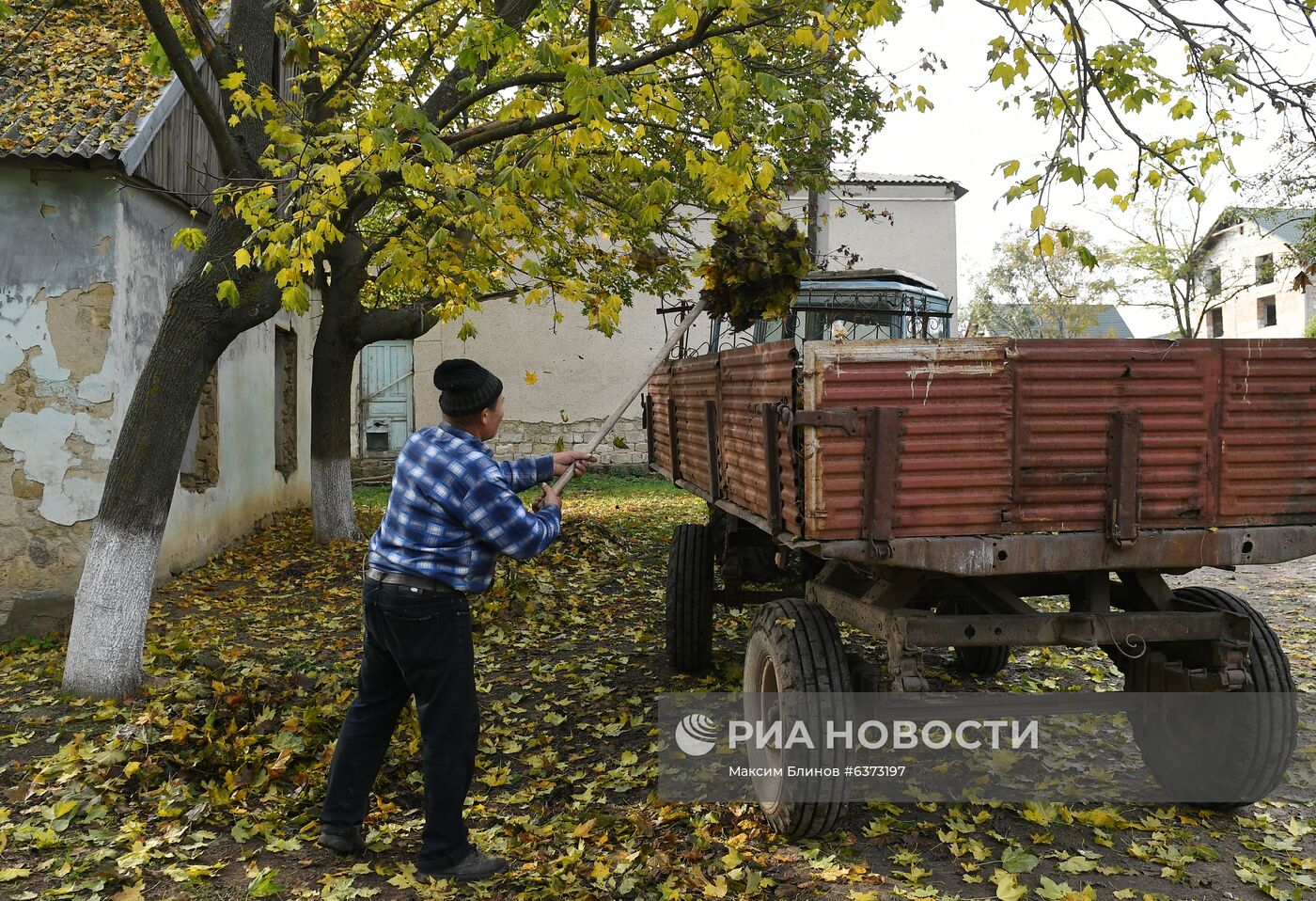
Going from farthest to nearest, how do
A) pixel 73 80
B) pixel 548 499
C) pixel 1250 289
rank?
pixel 1250 289, pixel 73 80, pixel 548 499

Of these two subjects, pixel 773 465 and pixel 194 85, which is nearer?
pixel 773 465

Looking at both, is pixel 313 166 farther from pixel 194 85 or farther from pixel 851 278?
pixel 851 278

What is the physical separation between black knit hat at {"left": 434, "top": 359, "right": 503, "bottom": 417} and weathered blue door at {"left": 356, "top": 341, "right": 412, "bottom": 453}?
16251 millimetres

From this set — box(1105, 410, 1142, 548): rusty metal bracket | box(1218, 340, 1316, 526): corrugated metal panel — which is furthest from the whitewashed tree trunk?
A: box(1218, 340, 1316, 526): corrugated metal panel

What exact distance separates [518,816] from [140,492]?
329 cm

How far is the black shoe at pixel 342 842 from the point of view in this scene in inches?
151

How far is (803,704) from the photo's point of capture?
142 inches

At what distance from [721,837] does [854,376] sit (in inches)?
78.8

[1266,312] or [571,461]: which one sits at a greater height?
[1266,312]

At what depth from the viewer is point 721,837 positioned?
391cm

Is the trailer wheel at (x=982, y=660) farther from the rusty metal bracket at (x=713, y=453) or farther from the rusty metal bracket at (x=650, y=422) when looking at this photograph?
the rusty metal bracket at (x=650, y=422)

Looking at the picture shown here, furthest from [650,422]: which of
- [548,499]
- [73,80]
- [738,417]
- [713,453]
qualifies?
[73,80]

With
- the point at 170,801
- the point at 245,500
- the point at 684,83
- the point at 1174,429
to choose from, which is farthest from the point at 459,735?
the point at 245,500

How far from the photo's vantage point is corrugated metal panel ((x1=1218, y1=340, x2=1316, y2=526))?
11.4 ft
